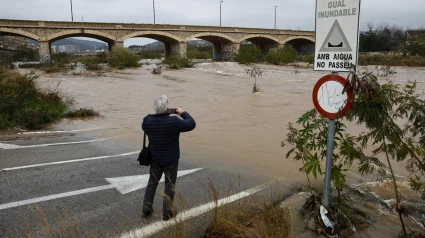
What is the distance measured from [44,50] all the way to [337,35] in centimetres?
4884

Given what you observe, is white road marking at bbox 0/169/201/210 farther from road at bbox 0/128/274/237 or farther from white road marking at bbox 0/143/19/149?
white road marking at bbox 0/143/19/149

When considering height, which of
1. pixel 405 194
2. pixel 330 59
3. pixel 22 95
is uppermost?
pixel 330 59

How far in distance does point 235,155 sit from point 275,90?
1379 centimetres

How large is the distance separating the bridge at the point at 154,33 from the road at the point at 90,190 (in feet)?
136

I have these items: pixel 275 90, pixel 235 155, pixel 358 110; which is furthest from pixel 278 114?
pixel 358 110

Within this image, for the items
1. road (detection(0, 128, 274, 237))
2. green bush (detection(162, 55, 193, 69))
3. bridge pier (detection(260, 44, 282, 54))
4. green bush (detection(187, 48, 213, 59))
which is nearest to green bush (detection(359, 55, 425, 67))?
bridge pier (detection(260, 44, 282, 54))

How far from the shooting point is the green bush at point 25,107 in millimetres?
10352

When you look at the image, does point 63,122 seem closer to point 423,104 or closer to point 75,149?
point 75,149

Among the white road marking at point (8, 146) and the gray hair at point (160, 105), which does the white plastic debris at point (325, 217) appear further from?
the white road marking at point (8, 146)

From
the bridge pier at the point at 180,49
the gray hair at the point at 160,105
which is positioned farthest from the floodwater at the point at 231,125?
the bridge pier at the point at 180,49

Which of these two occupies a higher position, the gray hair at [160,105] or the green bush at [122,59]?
the green bush at [122,59]

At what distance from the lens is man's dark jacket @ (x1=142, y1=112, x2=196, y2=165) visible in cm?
441

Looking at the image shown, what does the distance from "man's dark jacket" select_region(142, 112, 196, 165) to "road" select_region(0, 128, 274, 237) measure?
59 centimetres

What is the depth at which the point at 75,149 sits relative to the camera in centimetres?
800
